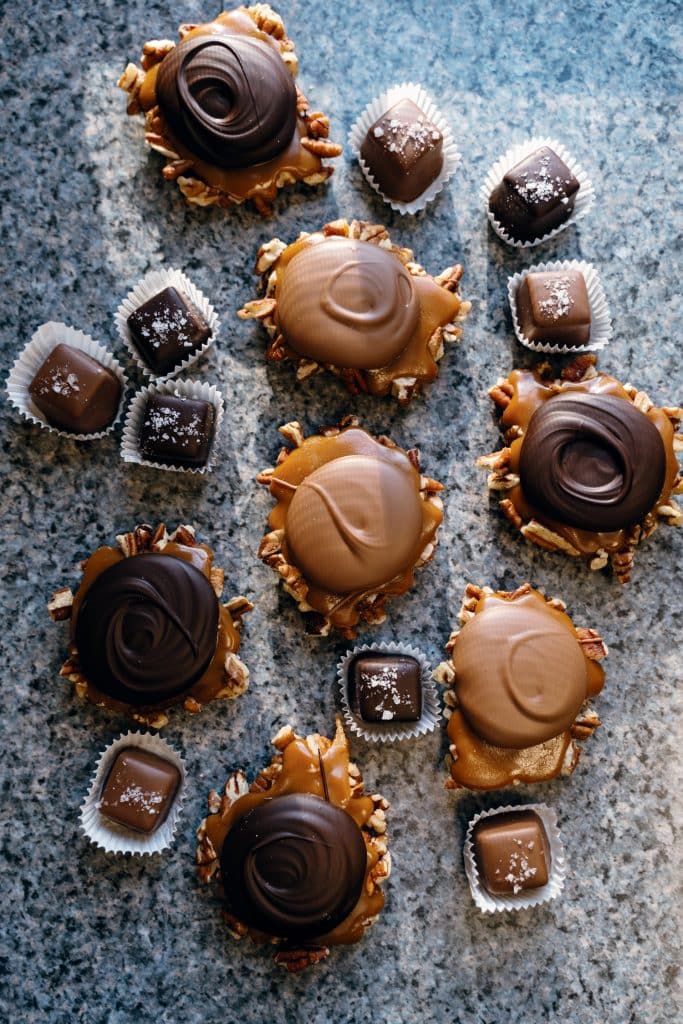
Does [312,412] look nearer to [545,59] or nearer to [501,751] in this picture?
[501,751]

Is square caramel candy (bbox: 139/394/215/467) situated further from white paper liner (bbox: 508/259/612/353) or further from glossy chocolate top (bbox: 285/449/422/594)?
white paper liner (bbox: 508/259/612/353)

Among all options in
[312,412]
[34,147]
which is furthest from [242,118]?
[312,412]

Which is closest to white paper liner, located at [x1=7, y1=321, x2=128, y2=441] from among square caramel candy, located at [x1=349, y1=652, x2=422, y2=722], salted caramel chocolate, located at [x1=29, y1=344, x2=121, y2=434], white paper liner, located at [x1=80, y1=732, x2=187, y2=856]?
salted caramel chocolate, located at [x1=29, y1=344, x2=121, y2=434]

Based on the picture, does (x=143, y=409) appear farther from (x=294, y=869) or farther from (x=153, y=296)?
(x=294, y=869)

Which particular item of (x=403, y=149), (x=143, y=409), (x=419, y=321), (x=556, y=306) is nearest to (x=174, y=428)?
(x=143, y=409)

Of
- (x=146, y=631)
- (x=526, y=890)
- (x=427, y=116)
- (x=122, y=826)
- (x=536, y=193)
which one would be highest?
(x=427, y=116)

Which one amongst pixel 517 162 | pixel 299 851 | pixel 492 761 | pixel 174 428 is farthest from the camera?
pixel 517 162
